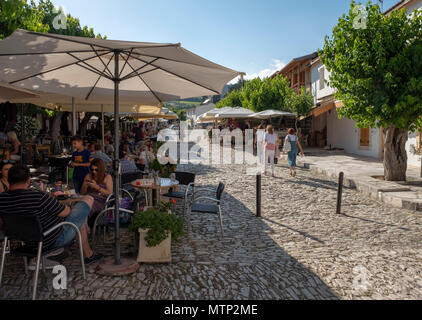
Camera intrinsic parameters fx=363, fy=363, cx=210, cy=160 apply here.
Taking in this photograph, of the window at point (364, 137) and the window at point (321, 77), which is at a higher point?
the window at point (321, 77)

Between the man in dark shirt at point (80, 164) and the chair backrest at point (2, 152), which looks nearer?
the man in dark shirt at point (80, 164)

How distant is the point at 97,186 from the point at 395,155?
27.9ft

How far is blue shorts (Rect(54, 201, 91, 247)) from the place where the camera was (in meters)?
3.90

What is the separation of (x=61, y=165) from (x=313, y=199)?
20.3 feet

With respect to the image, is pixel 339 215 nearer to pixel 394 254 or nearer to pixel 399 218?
pixel 399 218

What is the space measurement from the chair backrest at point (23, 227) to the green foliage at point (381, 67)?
820cm

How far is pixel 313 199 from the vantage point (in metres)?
8.72

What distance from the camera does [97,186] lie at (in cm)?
515

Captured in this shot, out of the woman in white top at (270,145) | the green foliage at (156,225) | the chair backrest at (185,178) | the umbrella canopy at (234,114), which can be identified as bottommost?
the green foliage at (156,225)

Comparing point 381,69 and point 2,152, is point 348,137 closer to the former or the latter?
point 381,69

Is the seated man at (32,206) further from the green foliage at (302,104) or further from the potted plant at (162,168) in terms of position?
the green foliage at (302,104)

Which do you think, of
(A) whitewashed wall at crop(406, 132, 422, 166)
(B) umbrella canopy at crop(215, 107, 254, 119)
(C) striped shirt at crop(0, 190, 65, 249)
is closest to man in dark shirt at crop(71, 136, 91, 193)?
(C) striped shirt at crop(0, 190, 65, 249)

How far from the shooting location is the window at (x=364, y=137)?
58.2 ft

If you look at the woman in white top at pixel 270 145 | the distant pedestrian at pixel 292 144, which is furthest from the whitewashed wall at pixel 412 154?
the woman in white top at pixel 270 145
